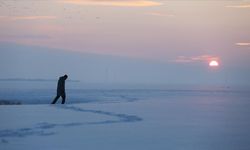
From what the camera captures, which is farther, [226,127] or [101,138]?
[226,127]

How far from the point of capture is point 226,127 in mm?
9641

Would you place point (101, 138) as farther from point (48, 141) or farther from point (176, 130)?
point (176, 130)

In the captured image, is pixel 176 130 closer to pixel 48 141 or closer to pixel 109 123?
pixel 109 123

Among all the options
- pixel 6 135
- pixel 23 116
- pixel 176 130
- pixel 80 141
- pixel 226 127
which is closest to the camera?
pixel 80 141

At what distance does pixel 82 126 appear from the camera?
371 inches

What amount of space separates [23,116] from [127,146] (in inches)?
199

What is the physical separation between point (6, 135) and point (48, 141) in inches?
41.7

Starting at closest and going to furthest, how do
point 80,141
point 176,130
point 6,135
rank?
point 80,141, point 6,135, point 176,130

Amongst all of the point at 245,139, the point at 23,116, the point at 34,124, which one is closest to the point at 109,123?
the point at 34,124

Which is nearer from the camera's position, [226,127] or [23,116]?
[226,127]

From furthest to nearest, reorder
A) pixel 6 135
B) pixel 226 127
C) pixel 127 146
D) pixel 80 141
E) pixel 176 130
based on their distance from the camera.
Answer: pixel 226 127 < pixel 176 130 < pixel 6 135 < pixel 80 141 < pixel 127 146

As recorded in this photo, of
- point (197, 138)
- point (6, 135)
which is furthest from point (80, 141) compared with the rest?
point (197, 138)

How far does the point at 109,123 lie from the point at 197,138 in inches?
105

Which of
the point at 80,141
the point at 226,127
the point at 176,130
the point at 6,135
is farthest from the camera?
the point at 226,127
